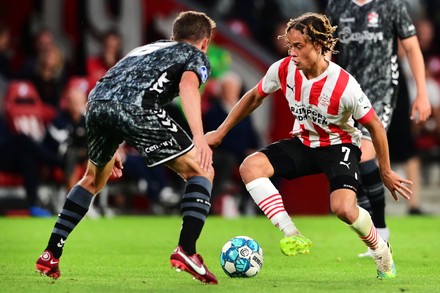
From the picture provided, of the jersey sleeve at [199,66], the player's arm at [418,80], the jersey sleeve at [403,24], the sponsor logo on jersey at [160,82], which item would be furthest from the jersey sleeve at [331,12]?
the sponsor logo on jersey at [160,82]

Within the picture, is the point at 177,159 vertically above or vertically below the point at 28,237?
above

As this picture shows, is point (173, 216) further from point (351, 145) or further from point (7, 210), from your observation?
point (351, 145)

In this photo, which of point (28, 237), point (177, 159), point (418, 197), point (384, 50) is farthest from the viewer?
point (418, 197)

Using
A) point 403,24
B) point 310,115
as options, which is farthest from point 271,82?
point 403,24

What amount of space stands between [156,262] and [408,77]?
962cm

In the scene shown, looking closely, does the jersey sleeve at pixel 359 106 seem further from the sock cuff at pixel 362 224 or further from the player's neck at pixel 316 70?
the sock cuff at pixel 362 224

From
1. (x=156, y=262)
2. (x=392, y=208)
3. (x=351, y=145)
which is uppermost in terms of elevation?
(x=351, y=145)

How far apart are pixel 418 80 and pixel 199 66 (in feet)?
9.33

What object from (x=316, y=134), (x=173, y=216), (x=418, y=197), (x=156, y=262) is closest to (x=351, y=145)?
(x=316, y=134)

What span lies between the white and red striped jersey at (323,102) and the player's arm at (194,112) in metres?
0.97

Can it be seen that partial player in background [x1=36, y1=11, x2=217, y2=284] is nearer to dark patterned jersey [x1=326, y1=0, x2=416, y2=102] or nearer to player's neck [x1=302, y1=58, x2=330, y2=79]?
player's neck [x1=302, y1=58, x2=330, y2=79]

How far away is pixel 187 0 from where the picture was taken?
1833 centimetres

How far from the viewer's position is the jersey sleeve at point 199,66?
7.54 meters

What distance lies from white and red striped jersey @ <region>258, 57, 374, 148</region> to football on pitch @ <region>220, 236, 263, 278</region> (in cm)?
92
